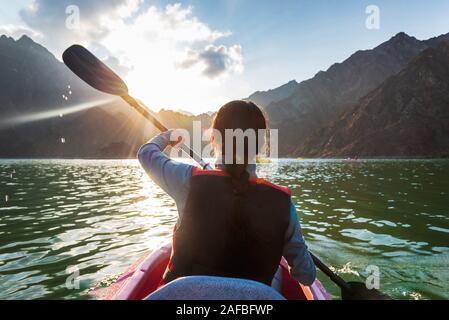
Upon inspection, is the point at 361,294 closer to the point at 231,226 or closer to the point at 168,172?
the point at 231,226

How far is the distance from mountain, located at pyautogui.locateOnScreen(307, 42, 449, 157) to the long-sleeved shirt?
11132cm

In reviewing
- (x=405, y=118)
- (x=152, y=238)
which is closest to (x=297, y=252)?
Answer: (x=152, y=238)

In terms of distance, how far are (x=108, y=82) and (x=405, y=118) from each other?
417ft

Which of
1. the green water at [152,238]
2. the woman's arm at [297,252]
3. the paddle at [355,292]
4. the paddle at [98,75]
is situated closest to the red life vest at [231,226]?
the woman's arm at [297,252]

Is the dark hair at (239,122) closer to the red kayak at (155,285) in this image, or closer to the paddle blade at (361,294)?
the red kayak at (155,285)

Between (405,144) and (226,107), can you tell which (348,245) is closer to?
(226,107)

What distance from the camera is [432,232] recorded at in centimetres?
971

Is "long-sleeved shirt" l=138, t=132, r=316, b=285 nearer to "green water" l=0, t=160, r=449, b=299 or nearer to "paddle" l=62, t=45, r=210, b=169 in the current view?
"paddle" l=62, t=45, r=210, b=169

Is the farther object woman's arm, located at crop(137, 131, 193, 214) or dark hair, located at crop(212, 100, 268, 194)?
woman's arm, located at crop(137, 131, 193, 214)

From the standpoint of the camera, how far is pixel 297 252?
288 centimetres

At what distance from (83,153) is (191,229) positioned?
641 ft

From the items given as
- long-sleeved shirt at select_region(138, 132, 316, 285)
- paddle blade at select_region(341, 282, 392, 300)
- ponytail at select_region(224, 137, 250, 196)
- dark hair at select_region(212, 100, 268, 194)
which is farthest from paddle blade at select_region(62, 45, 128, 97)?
paddle blade at select_region(341, 282, 392, 300)

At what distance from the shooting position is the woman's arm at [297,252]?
2.65 metres

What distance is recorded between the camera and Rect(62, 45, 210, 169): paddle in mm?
4402
